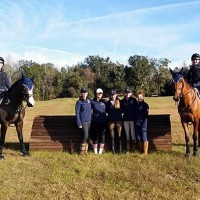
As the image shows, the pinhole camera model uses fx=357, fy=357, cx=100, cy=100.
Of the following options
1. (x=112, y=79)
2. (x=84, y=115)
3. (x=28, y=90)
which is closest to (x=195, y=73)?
(x=84, y=115)

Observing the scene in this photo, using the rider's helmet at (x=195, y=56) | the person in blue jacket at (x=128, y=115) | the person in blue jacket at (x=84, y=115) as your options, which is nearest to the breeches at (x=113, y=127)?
the person in blue jacket at (x=128, y=115)

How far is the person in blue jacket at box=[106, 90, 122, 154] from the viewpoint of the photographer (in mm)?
11484

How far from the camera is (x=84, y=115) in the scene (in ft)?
37.4

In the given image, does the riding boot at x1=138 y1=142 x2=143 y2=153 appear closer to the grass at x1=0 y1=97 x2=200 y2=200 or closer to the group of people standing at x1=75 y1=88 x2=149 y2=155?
the group of people standing at x1=75 y1=88 x2=149 y2=155

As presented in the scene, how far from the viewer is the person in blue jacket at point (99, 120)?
38.0 feet

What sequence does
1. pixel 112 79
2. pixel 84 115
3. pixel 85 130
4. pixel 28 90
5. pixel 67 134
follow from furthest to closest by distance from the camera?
1. pixel 112 79
2. pixel 67 134
3. pixel 85 130
4. pixel 84 115
5. pixel 28 90

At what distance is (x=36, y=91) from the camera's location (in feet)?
249

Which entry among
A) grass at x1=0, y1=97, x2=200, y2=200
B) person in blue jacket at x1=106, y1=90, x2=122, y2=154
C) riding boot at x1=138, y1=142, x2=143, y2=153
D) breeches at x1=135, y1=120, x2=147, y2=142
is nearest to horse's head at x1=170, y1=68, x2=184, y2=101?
breeches at x1=135, y1=120, x2=147, y2=142

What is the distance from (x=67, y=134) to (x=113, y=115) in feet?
6.12

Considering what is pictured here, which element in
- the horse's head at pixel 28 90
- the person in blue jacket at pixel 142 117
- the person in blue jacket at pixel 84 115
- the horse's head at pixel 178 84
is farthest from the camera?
the person in blue jacket at pixel 84 115

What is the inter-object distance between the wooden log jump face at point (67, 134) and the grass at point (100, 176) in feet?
1.43

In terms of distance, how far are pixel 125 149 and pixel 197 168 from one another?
3024mm

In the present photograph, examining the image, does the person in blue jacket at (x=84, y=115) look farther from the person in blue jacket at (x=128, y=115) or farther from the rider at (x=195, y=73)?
the rider at (x=195, y=73)

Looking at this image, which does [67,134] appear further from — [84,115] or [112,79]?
→ [112,79]
